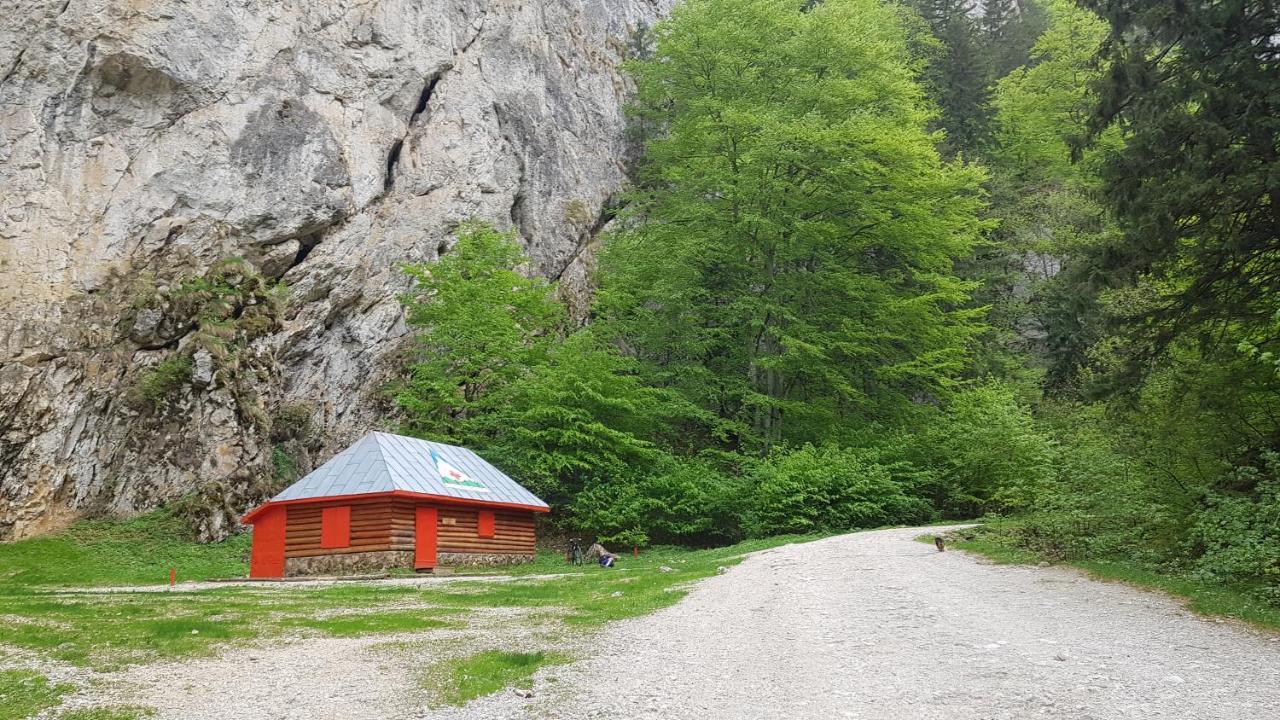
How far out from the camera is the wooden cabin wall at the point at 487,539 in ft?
71.5

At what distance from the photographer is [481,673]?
7.46 m

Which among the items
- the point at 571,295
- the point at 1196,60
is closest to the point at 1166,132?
the point at 1196,60

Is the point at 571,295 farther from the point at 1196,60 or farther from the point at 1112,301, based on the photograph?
the point at 1196,60

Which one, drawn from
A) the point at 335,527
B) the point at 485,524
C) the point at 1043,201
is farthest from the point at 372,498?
the point at 1043,201

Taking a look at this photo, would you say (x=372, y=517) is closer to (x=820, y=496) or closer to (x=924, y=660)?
(x=820, y=496)

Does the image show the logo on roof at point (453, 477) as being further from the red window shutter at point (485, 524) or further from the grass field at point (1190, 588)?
the grass field at point (1190, 588)

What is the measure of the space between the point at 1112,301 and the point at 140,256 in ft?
90.1

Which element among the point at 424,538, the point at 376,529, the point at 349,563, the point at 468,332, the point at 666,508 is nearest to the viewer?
the point at 376,529

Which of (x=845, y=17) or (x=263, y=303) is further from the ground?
(x=845, y=17)

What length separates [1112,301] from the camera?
766 inches

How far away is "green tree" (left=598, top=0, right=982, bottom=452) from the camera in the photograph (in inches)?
1161

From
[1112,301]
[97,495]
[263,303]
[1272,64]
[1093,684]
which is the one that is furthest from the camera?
[263,303]

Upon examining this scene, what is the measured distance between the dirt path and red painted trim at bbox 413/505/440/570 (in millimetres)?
11045

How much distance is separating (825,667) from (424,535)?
51.2ft
